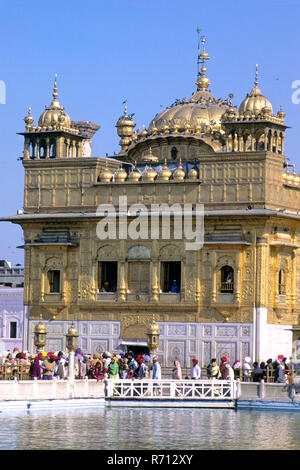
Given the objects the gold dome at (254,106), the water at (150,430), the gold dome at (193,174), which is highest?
the gold dome at (254,106)


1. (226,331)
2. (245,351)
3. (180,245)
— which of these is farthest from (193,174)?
(245,351)

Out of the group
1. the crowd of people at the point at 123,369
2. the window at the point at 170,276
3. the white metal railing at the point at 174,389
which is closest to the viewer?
the white metal railing at the point at 174,389

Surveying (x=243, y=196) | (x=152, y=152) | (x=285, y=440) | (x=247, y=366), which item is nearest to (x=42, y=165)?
(x=152, y=152)

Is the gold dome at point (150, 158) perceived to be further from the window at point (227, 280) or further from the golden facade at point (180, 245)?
the window at point (227, 280)

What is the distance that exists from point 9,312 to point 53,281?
13953mm

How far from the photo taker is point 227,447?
90.7 feet

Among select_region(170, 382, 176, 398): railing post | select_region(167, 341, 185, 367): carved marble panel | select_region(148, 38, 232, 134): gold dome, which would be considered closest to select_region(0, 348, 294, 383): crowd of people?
select_region(170, 382, 176, 398): railing post

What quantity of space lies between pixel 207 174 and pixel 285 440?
1523 centimetres

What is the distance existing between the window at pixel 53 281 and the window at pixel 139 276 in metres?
2.58

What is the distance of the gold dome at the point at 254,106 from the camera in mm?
42812

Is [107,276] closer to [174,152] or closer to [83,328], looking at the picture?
[83,328]

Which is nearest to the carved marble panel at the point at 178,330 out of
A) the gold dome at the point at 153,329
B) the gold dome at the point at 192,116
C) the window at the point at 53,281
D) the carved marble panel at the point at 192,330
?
the carved marble panel at the point at 192,330

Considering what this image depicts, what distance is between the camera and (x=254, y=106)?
43.0 metres
